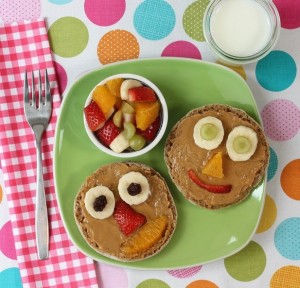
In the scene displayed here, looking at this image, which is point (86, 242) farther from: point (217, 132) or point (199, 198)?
point (217, 132)

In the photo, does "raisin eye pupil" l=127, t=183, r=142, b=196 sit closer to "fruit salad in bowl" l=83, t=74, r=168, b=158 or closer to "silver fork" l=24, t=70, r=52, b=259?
"fruit salad in bowl" l=83, t=74, r=168, b=158

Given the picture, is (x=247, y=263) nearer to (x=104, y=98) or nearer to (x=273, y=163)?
(x=273, y=163)

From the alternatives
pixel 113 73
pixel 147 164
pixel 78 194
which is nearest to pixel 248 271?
pixel 147 164

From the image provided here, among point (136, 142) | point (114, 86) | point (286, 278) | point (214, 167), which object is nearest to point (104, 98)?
point (114, 86)

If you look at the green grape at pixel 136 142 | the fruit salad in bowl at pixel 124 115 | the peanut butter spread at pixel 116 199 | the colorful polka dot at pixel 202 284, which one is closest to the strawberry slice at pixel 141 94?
the fruit salad in bowl at pixel 124 115

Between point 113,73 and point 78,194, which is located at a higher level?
point 113,73

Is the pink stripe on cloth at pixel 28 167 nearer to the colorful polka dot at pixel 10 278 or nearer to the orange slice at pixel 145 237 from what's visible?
the colorful polka dot at pixel 10 278
